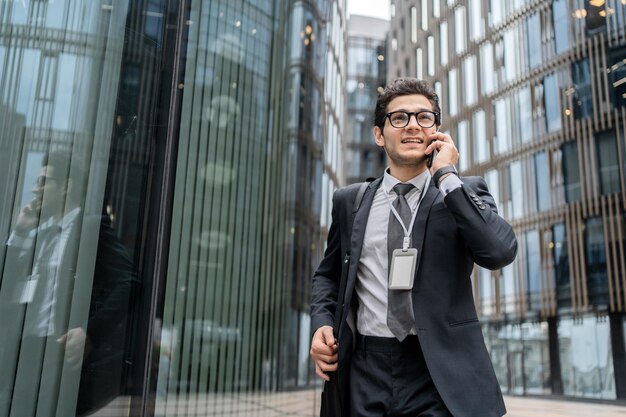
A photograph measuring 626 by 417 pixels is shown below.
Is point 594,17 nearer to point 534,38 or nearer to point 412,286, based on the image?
point 534,38

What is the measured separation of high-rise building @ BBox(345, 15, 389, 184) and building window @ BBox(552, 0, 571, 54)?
57.5 ft

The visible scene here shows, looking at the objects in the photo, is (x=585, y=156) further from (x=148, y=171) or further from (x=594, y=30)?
(x=148, y=171)

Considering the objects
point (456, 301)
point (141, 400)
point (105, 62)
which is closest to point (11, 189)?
point (105, 62)

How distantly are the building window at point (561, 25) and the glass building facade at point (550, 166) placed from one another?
39 millimetres

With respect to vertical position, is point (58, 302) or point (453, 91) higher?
point (453, 91)

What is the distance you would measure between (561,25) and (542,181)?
18.2 feet

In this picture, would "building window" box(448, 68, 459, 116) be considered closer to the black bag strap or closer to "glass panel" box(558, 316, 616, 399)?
"glass panel" box(558, 316, 616, 399)

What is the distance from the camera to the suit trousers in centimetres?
167

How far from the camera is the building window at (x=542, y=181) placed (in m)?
21.4

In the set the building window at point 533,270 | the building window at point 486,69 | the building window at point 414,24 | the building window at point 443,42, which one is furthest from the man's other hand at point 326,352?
the building window at point 414,24

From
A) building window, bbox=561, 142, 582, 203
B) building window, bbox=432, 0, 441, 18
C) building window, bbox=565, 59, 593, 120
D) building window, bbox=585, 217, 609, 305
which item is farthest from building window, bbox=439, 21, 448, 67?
building window, bbox=585, 217, 609, 305

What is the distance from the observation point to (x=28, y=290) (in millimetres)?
2338

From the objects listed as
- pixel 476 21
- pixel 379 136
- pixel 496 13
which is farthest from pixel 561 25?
pixel 379 136

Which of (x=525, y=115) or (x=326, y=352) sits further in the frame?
(x=525, y=115)
